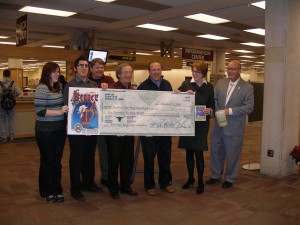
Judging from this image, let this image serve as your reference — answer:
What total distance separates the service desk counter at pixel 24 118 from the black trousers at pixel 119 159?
485cm

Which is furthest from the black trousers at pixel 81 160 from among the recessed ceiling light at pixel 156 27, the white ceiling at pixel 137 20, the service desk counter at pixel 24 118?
the recessed ceiling light at pixel 156 27

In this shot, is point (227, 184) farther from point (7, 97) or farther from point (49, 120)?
point (7, 97)

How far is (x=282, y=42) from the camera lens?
4.57 metres

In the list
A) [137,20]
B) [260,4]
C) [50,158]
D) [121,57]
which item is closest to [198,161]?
[50,158]

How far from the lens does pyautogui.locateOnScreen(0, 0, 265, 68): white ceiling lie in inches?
256

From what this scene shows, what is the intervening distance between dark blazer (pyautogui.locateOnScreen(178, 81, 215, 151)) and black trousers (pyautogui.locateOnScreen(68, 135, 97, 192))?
107cm

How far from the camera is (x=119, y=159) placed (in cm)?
367

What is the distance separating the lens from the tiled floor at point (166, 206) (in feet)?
10.3

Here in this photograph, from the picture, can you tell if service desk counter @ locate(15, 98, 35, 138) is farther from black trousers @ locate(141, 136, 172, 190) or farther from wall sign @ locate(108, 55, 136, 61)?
black trousers @ locate(141, 136, 172, 190)

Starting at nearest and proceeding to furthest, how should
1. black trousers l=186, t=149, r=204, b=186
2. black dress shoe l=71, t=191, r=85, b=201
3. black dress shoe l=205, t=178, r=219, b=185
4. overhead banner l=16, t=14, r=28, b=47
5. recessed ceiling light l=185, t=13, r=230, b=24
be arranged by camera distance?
black dress shoe l=71, t=191, r=85, b=201
black trousers l=186, t=149, r=204, b=186
black dress shoe l=205, t=178, r=219, b=185
overhead banner l=16, t=14, r=28, b=47
recessed ceiling light l=185, t=13, r=230, b=24

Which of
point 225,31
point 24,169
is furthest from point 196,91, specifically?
point 225,31

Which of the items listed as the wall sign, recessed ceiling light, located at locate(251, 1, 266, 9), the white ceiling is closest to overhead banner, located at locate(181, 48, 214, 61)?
the white ceiling

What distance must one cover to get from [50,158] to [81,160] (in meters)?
0.33

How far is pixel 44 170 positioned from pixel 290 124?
3.43m
